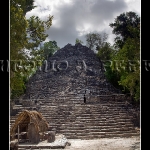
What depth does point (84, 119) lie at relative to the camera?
15.3m

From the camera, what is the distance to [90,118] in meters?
15.6

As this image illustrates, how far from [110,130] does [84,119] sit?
2.02 metres

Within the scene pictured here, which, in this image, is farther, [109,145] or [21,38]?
[109,145]

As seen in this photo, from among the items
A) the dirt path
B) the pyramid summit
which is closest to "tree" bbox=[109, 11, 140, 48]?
the pyramid summit

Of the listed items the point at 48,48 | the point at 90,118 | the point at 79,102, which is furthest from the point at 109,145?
the point at 48,48

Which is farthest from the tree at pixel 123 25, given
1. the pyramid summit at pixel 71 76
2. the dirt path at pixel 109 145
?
the dirt path at pixel 109 145

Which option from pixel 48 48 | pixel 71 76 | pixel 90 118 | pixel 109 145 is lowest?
pixel 109 145

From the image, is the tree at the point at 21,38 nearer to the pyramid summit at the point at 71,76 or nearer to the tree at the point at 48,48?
the pyramid summit at the point at 71,76

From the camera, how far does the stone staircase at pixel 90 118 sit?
13.5 metres

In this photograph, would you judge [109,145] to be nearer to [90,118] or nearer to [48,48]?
[90,118]

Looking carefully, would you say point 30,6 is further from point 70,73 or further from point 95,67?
point 95,67

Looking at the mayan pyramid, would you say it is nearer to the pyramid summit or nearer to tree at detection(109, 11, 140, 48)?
the pyramid summit

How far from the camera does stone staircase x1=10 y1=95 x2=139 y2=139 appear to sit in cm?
1354
